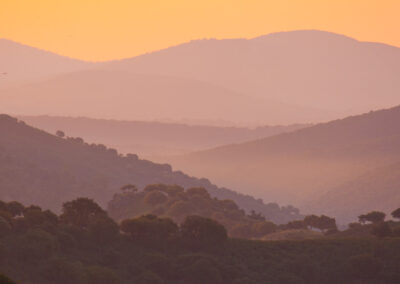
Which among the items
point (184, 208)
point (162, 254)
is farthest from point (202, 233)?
point (184, 208)

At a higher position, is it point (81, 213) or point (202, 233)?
point (81, 213)

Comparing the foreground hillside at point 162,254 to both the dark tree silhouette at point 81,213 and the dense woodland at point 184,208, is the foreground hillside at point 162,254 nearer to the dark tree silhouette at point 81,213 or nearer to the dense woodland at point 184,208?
the dark tree silhouette at point 81,213

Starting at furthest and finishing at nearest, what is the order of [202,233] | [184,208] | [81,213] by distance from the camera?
[184,208], [81,213], [202,233]

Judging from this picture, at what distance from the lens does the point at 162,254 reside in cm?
7300

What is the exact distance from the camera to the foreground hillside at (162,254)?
6444 cm

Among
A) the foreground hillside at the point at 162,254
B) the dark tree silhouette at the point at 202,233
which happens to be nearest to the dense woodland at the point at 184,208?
the foreground hillside at the point at 162,254

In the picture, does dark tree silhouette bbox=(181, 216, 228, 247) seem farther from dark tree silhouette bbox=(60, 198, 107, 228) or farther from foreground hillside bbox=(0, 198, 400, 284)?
dark tree silhouette bbox=(60, 198, 107, 228)

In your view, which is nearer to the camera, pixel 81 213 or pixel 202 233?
pixel 202 233

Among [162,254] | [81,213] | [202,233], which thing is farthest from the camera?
[81,213]

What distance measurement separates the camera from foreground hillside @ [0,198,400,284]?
6444 centimetres

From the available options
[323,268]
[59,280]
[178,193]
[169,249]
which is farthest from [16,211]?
[178,193]

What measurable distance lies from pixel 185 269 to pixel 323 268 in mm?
13608

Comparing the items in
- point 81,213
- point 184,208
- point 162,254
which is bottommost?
point 162,254

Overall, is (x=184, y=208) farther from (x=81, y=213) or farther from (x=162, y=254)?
(x=162, y=254)
